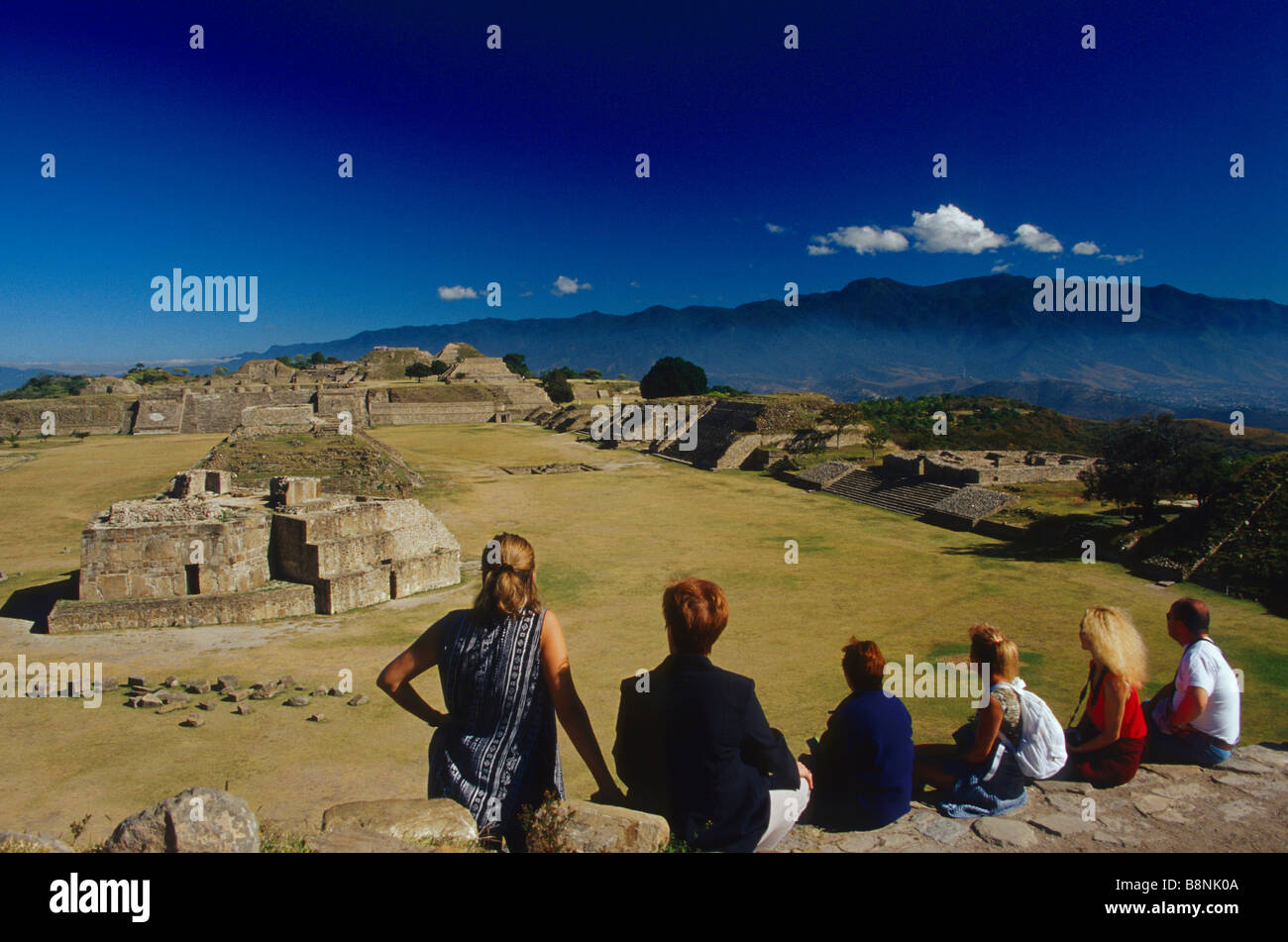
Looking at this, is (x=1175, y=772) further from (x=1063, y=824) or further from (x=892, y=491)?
(x=892, y=491)

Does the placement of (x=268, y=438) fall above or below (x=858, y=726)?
above

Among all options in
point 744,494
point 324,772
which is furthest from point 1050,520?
point 324,772

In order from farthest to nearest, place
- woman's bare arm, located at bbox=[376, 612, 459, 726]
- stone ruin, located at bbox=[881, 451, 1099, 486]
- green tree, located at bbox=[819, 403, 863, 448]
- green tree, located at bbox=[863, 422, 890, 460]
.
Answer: green tree, located at bbox=[819, 403, 863, 448]
green tree, located at bbox=[863, 422, 890, 460]
stone ruin, located at bbox=[881, 451, 1099, 486]
woman's bare arm, located at bbox=[376, 612, 459, 726]

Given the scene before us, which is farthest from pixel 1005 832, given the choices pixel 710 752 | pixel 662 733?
pixel 662 733

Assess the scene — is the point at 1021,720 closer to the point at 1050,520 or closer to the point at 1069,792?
the point at 1069,792

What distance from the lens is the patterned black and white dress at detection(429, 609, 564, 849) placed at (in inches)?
144

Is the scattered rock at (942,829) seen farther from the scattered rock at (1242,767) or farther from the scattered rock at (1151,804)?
the scattered rock at (1242,767)

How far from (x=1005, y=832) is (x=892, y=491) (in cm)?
2310

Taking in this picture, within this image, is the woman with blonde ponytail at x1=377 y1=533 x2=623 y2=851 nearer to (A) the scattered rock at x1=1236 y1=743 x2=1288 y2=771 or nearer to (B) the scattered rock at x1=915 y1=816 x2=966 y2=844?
(B) the scattered rock at x1=915 y1=816 x2=966 y2=844

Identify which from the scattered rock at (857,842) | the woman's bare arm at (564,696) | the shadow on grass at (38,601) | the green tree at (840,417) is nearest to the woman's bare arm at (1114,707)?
the scattered rock at (857,842)

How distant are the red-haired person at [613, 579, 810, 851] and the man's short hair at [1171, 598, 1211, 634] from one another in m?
3.43

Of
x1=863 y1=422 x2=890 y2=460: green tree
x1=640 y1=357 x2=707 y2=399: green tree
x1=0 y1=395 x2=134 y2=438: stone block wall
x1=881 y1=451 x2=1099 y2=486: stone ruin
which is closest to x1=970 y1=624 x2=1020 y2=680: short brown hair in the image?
x1=881 y1=451 x2=1099 y2=486: stone ruin

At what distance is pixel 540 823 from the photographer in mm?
3449
